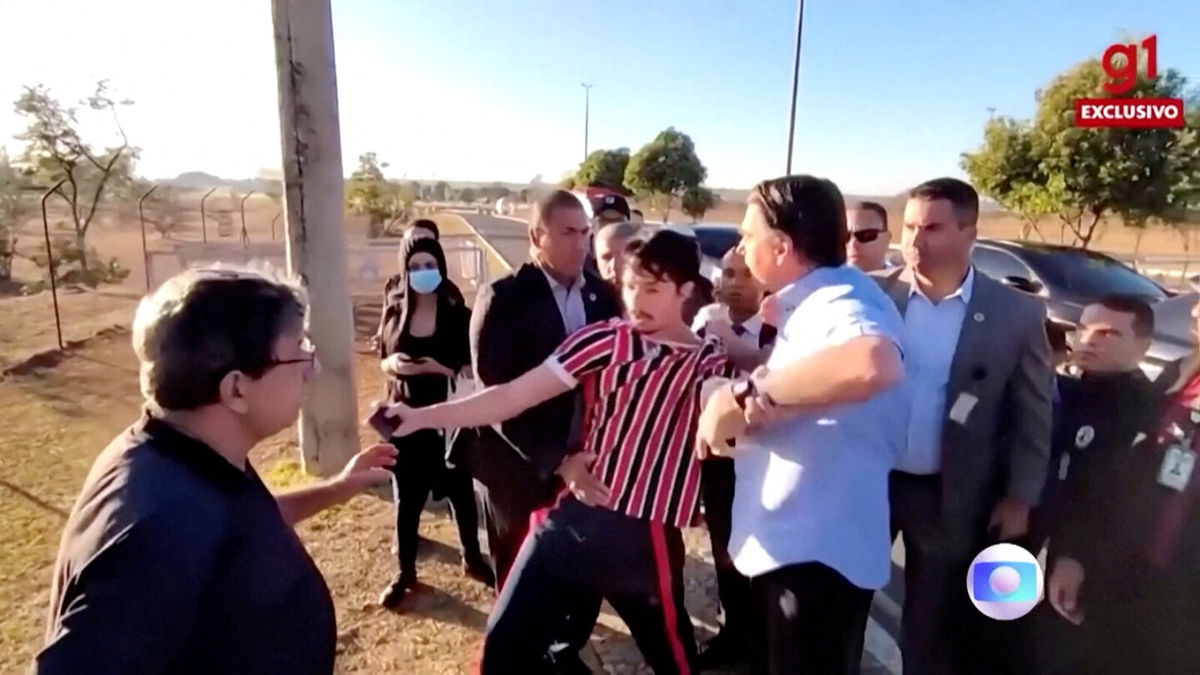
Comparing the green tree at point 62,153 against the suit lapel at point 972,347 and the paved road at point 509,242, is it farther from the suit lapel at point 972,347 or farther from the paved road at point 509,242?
the suit lapel at point 972,347

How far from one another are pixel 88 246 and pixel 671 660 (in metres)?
22.6

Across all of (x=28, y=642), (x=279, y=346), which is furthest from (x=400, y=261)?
(x=279, y=346)

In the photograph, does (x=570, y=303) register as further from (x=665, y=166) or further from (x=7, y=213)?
(x=665, y=166)

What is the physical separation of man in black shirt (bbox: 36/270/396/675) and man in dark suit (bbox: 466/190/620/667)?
1.34 meters

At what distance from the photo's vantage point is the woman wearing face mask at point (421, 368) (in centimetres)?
379

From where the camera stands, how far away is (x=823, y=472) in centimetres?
179

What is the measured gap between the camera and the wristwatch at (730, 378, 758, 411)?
168cm

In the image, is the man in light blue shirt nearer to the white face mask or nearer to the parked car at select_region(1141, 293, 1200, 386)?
the white face mask

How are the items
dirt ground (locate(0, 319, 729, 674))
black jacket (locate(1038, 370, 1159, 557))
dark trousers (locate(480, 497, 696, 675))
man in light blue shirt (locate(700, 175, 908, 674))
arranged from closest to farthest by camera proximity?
man in light blue shirt (locate(700, 175, 908, 674))
dark trousers (locate(480, 497, 696, 675))
black jacket (locate(1038, 370, 1159, 557))
dirt ground (locate(0, 319, 729, 674))

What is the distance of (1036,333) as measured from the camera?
97.0 inches

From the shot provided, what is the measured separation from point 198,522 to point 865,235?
10.3ft

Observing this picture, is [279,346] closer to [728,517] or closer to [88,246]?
[728,517]

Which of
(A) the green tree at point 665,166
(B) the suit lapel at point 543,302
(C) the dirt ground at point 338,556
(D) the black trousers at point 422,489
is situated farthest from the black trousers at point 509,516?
(A) the green tree at point 665,166

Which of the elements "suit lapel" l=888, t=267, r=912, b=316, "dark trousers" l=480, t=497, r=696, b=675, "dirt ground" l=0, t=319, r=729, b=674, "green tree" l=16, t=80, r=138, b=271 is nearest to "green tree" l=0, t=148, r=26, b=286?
"green tree" l=16, t=80, r=138, b=271
